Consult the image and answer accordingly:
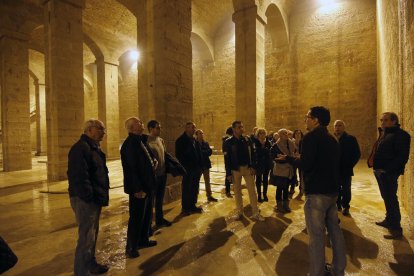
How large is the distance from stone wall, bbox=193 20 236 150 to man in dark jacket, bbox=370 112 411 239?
11.9 meters

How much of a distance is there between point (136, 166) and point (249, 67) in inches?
283

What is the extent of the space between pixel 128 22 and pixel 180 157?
12.0m

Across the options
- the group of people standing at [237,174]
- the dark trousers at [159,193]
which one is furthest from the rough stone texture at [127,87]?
the dark trousers at [159,193]

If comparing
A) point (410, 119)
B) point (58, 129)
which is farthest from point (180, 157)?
point (58, 129)

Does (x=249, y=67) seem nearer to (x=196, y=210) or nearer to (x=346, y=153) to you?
(x=346, y=153)

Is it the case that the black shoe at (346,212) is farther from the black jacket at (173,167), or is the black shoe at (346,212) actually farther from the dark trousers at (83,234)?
the dark trousers at (83,234)

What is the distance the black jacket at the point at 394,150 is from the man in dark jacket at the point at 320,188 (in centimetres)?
188

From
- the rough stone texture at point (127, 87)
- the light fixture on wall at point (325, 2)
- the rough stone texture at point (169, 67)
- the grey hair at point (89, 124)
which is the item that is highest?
the light fixture on wall at point (325, 2)

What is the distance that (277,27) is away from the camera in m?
12.8

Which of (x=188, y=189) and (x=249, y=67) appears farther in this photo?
(x=249, y=67)

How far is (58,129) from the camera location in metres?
8.28

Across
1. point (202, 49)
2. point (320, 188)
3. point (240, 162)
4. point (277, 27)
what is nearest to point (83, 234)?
point (320, 188)

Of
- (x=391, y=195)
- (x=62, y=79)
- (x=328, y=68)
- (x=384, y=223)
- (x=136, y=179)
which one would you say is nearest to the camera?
(x=136, y=179)

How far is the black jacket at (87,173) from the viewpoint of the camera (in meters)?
2.35
